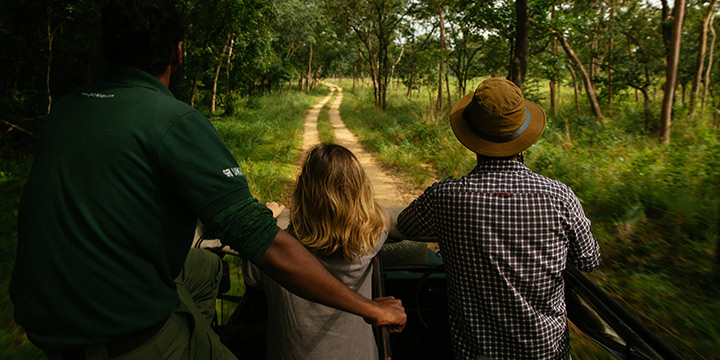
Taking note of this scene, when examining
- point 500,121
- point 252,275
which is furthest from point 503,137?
point 252,275

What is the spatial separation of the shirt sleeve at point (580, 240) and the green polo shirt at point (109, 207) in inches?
50.5

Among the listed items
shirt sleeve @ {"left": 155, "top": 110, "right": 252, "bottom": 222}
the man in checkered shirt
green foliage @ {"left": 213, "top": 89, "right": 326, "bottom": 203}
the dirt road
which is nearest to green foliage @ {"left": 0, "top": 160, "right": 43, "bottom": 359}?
shirt sleeve @ {"left": 155, "top": 110, "right": 252, "bottom": 222}

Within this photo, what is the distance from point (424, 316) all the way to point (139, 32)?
6.92ft

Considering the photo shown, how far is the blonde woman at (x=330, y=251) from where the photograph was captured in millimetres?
1645

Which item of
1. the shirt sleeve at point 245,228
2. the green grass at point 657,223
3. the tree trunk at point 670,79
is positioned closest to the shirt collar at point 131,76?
the shirt sleeve at point 245,228

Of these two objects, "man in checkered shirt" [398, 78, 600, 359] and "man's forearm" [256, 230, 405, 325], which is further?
"man in checkered shirt" [398, 78, 600, 359]

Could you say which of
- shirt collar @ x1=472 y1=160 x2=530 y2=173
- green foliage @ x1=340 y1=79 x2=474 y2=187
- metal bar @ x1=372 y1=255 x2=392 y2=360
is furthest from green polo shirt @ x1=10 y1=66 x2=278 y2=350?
green foliage @ x1=340 y1=79 x2=474 y2=187

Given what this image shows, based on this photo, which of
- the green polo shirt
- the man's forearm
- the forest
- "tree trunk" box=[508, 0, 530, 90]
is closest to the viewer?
the green polo shirt

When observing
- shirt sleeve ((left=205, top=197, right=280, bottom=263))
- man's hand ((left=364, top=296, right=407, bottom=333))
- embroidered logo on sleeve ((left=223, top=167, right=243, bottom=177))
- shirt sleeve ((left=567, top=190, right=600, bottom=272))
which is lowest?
man's hand ((left=364, top=296, right=407, bottom=333))

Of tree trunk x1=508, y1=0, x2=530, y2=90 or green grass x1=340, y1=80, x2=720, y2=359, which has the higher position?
tree trunk x1=508, y1=0, x2=530, y2=90

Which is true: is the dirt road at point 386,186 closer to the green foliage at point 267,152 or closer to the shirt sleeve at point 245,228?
the green foliage at point 267,152

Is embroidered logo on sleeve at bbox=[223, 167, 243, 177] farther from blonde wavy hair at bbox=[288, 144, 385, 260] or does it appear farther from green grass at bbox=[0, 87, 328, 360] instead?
green grass at bbox=[0, 87, 328, 360]

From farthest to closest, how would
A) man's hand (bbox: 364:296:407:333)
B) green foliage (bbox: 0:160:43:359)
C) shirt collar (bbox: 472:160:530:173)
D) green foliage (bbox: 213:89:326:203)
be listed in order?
green foliage (bbox: 213:89:326:203) → green foliage (bbox: 0:160:43:359) → shirt collar (bbox: 472:160:530:173) → man's hand (bbox: 364:296:407:333)

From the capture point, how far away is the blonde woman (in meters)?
1.64
